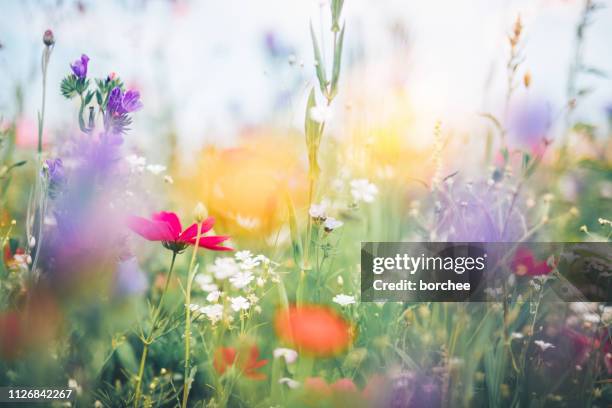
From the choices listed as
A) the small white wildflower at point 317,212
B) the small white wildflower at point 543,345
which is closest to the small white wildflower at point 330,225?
the small white wildflower at point 317,212

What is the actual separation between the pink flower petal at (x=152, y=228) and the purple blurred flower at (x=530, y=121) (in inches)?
21.2

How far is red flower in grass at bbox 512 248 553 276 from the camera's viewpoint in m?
0.74

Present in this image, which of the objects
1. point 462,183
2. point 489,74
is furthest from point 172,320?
point 489,74

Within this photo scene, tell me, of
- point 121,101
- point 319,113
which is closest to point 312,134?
point 319,113

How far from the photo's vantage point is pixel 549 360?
0.73m

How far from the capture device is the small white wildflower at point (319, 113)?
68cm

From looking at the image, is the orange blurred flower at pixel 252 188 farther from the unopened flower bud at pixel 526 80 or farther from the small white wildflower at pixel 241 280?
the unopened flower bud at pixel 526 80

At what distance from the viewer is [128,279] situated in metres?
0.75

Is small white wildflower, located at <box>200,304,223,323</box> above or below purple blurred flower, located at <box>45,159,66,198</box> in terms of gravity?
below

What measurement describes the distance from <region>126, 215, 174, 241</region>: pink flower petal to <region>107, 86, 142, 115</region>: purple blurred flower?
0.45 feet

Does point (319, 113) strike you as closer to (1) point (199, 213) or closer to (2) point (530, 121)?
(1) point (199, 213)

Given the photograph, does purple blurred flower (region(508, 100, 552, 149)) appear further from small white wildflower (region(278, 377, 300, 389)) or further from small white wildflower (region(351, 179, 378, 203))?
small white wildflower (region(278, 377, 300, 389))

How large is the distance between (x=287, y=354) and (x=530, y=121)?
1.75 feet

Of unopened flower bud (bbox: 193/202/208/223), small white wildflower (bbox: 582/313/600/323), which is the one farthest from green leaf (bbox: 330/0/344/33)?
small white wildflower (bbox: 582/313/600/323)
